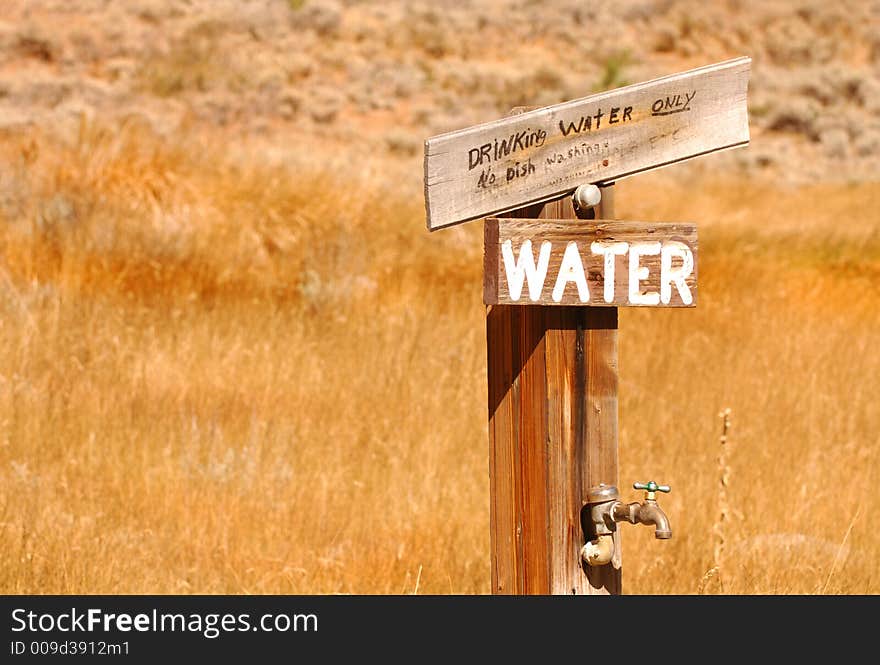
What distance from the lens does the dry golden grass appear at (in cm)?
354

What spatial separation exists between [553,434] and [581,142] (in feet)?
1.91

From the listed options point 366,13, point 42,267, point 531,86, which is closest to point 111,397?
point 42,267

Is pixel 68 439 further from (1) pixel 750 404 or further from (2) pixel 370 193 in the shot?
(2) pixel 370 193

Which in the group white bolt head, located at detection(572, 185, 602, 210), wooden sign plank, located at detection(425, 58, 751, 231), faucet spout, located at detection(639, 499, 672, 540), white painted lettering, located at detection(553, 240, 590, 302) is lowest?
faucet spout, located at detection(639, 499, 672, 540)

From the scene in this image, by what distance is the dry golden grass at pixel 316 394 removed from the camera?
3539mm

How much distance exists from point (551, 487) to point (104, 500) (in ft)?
6.95

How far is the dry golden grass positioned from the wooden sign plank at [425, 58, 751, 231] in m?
1.59

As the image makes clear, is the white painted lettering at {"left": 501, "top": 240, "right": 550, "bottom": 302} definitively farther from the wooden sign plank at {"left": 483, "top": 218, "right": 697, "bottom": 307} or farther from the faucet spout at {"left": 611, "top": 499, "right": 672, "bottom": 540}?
the faucet spout at {"left": 611, "top": 499, "right": 672, "bottom": 540}

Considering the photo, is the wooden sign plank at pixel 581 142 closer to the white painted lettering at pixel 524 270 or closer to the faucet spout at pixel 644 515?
the white painted lettering at pixel 524 270

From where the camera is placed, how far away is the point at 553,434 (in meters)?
2.19

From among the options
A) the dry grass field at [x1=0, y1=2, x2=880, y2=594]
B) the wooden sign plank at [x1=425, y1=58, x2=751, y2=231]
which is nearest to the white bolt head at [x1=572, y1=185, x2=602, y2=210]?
the wooden sign plank at [x1=425, y1=58, x2=751, y2=231]

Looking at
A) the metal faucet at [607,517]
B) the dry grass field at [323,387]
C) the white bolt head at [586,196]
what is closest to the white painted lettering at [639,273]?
the white bolt head at [586,196]

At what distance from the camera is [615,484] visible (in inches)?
87.5

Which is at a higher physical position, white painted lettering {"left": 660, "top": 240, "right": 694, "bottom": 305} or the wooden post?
white painted lettering {"left": 660, "top": 240, "right": 694, "bottom": 305}
